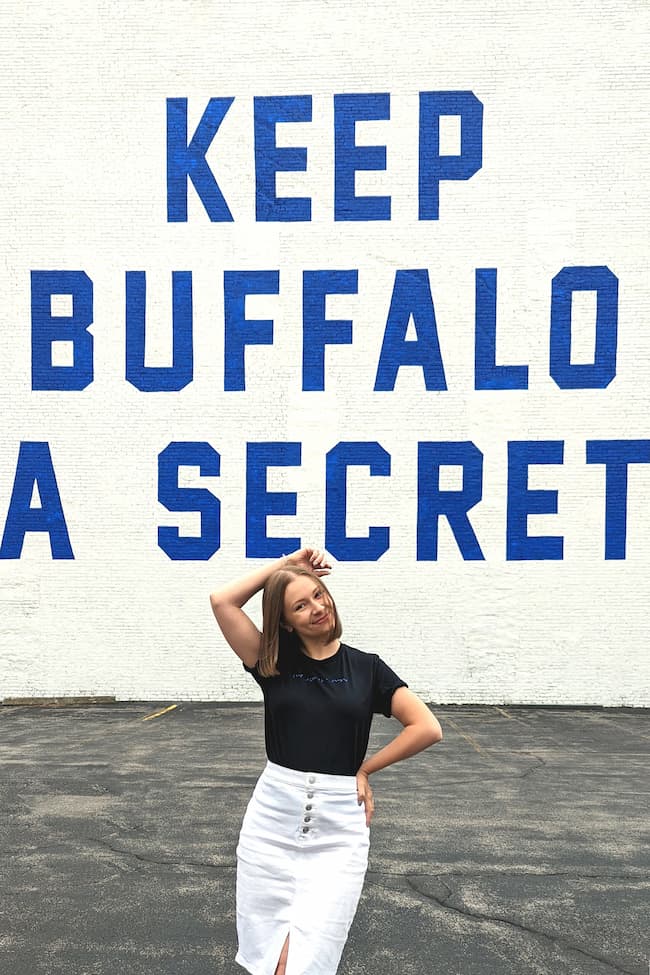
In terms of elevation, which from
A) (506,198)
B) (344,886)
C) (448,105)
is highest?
(448,105)

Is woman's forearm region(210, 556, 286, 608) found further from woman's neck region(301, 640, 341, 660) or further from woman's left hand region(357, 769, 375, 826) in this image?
woman's left hand region(357, 769, 375, 826)

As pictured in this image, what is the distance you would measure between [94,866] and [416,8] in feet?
39.9

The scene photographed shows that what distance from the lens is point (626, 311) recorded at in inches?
508

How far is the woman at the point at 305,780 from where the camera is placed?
10.2 feet

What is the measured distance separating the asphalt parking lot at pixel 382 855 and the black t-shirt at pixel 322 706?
1.86m

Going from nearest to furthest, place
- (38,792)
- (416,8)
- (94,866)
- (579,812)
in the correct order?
(94,866)
(579,812)
(38,792)
(416,8)

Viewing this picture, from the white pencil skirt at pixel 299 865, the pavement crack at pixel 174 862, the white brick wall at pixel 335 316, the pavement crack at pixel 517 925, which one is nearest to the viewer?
the white pencil skirt at pixel 299 865

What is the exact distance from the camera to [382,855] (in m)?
6.11

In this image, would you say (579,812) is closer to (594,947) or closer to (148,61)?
(594,947)

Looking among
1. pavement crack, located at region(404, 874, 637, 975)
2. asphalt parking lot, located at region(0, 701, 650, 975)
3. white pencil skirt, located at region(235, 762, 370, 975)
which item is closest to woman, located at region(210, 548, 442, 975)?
white pencil skirt, located at region(235, 762, 370, 975)

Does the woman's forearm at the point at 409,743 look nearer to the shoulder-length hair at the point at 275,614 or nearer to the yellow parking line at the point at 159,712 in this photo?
the shoulder-length hair at the point at 275,614

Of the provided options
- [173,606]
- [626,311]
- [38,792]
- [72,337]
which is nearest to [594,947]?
[38,792]

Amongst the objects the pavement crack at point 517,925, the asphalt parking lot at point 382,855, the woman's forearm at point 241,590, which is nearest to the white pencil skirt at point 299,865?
the woman's forearm at point 241,590

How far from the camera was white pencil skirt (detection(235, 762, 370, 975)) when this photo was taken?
3.11m
